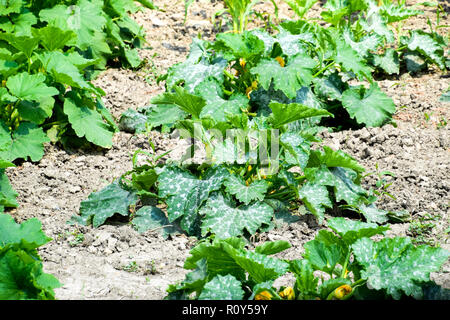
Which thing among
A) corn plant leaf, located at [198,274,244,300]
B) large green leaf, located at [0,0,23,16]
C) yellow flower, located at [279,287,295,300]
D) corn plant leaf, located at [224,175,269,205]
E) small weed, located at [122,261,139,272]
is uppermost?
large green leaf, located at [0,0,23,16]

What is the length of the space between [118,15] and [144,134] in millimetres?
1453

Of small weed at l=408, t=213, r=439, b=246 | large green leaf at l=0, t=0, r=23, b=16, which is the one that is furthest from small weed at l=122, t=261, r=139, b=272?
large green leaf at l=0, t=0, r=23, b=16

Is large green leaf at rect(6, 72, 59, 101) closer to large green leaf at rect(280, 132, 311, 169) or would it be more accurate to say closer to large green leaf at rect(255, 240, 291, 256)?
large green leaf at rect(280, 132, 311, 169)

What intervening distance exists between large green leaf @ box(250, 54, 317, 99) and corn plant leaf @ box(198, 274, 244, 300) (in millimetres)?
1692

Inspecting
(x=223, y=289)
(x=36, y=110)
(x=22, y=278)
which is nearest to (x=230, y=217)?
(x=223, y=289)

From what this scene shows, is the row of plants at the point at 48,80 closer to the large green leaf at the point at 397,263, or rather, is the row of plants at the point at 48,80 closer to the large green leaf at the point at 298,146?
the large green leaf at the point at 298,146

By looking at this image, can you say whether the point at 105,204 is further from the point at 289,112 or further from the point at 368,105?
the point at 368,105

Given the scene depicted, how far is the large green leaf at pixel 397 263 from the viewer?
8.04 feet

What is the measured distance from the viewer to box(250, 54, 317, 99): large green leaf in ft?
12.8

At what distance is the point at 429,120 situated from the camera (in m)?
4.51

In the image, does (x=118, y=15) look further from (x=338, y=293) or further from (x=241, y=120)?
(x=338, y=293)

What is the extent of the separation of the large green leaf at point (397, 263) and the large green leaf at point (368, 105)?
1.84 m

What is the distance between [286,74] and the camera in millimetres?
3961

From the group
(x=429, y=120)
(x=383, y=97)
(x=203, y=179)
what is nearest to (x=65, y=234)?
(x=203, y=179)
